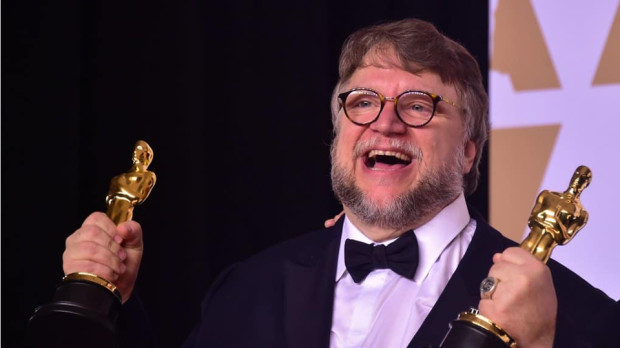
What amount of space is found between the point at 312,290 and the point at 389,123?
0.48 m

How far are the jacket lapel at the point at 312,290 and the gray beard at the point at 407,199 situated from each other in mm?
159

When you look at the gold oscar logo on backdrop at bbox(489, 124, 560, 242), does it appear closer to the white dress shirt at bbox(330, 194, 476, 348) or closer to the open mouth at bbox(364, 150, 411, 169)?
the white dress shirt at bbox(330, 194, 476, 348)

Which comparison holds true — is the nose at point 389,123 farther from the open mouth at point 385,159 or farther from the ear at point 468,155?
the ear at point 468,155

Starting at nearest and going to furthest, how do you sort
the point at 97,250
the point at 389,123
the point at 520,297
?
the point at 520,297 → the point at 97,250 → the point at 389,123

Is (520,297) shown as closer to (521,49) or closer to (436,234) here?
(436,234)

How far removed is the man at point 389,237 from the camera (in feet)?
7.64

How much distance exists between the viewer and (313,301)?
95.9 inches

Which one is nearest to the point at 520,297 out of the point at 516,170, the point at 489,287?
the point at 489,287

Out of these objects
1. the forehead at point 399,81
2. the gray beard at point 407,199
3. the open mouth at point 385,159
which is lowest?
the gray beard at point 407,199

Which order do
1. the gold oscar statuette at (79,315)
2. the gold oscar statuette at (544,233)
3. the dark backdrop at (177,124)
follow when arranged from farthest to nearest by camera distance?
the dark backdrop at (177,124) < the gold oscar statuette at (79,315) < the gold oscar statuette at (544,233)

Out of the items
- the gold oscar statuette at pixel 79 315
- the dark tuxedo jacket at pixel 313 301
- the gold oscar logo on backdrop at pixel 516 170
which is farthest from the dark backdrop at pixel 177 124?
the gold oscar statuette at pixel 79 315

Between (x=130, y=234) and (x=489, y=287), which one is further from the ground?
(x=489, y=287)

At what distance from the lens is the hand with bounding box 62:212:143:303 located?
2102mm

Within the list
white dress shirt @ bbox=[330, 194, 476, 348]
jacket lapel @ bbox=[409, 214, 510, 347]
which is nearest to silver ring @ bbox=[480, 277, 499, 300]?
jacket lapel @ bbox=[409, 214, 510, 347]
